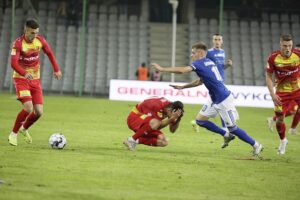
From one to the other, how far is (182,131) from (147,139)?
581cm

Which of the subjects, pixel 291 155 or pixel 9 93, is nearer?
pixel 291 155

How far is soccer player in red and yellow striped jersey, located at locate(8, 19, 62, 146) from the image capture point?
547 inches

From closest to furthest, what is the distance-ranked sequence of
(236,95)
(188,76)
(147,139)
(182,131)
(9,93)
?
(147,139), (182,131), (236,95), (9,93), (188,76)

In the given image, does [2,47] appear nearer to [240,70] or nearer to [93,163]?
[240,70]

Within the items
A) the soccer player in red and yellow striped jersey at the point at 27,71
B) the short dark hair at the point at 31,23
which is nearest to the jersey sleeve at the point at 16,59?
the soccer player in red and yellow striped jersey at the point at 27,71

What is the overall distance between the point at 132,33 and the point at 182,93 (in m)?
9.12

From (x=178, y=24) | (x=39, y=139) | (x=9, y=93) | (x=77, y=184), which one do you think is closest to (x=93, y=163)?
(x=77, y=184)

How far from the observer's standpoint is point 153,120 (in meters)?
13.7

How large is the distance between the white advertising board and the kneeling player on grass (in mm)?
15660

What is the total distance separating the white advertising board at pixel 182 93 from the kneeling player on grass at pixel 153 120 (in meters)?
15.7

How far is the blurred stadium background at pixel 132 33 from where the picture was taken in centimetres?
3644

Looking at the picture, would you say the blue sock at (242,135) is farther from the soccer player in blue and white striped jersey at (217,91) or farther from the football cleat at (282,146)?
the football cleat at (282,146)

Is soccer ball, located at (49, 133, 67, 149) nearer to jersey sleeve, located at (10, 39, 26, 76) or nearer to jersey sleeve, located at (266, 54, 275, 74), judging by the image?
jersey sleeve, located at (10, 39, 26, 76)

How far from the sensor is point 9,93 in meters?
33.3
